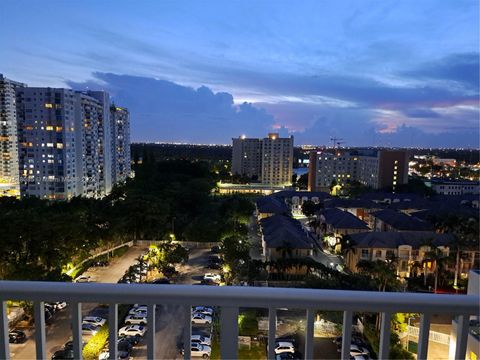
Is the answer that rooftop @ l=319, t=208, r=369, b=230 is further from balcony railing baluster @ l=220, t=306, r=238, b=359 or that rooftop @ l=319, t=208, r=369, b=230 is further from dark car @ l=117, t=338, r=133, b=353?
balcony railing baluster @ l=220, t=306, r=238, b=359

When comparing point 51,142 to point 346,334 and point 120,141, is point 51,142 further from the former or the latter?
point 346,334

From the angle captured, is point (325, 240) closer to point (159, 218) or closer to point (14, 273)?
point (159, 218)

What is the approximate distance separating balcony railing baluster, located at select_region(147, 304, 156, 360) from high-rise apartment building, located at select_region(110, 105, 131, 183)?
3364 cm

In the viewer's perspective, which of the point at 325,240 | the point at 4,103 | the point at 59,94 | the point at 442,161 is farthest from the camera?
the point at 442,161

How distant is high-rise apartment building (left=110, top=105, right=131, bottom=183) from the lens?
109 feet

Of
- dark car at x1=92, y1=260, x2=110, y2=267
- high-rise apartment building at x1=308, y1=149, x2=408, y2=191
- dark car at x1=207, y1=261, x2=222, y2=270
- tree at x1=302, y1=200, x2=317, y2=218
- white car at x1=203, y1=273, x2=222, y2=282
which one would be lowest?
dark car at x1=92, y1=260, x2=110, y2=267

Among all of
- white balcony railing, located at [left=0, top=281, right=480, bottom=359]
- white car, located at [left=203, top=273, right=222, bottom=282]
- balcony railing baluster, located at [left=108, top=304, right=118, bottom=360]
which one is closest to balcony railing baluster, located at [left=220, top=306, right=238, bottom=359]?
white balcony railing, located at [left=0, top=281, right=480, bottom=359]

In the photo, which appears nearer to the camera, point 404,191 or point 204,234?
point 204,234

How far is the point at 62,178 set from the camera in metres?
22.6

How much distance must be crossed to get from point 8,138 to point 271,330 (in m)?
34.0

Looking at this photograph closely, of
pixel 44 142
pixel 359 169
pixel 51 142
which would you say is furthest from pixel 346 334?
pixel 359 169

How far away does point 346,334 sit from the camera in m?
0.97

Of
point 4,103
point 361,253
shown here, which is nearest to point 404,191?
point 361,253

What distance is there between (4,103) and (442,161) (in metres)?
54.2
